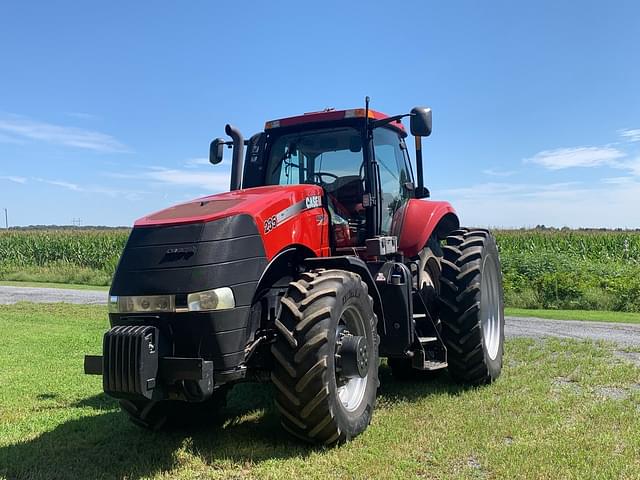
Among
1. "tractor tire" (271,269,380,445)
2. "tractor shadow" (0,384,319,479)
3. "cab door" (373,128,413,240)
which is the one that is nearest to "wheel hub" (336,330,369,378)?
"tractor tire" (271,269,380,445)

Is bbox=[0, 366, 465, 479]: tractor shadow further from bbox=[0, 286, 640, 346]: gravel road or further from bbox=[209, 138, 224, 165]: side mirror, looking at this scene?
bbox=[0, 286, 640, 346]: gravel road

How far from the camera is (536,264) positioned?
17.9m

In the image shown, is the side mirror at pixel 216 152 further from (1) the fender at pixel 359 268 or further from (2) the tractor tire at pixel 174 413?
(2) the tractor tire at pixel 174 413

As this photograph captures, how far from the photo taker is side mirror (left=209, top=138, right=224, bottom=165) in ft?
20.9

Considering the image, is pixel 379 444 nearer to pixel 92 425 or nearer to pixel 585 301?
pixel 92 425

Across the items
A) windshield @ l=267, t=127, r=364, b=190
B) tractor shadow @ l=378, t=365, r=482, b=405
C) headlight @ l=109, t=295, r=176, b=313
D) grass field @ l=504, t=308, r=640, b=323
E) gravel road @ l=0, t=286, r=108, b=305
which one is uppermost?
windshield @ l=267, t=127, r=364, b=190

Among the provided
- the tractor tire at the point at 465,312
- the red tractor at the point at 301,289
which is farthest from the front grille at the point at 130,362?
the tractor tire at the point at 465,312

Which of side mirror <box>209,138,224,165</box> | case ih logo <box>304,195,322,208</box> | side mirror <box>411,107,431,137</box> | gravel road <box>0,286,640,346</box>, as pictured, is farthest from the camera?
gravel road <box>0,286,640,346</box>

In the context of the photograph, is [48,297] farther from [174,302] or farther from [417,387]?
[174,302]

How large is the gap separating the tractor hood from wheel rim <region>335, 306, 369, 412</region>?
944mm

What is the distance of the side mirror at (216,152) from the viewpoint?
20.9ft

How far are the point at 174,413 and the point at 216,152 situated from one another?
2.79m

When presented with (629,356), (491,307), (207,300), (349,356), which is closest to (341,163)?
(349,356)

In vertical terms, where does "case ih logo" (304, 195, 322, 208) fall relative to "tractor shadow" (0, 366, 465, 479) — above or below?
above
